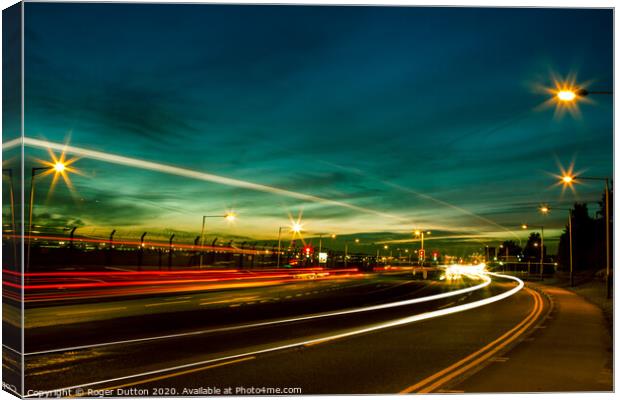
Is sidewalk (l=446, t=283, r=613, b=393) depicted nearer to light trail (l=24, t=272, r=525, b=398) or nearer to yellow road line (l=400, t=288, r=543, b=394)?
yellow road line (l=400, t=288, r=543, b=394)

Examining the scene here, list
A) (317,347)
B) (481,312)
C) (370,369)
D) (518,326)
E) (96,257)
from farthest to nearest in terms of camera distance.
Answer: (96,257), (481,312), (518,326), (317,347), (370,369)

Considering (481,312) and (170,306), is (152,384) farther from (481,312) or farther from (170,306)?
(481,312)

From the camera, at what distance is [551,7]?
11.9 metres

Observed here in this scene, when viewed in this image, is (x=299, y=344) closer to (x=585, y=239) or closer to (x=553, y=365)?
(x=553, y=365)

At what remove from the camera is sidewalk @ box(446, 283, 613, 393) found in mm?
10703

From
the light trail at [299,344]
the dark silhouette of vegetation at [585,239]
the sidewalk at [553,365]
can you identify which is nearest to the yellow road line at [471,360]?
the sidewalk at [553,365]

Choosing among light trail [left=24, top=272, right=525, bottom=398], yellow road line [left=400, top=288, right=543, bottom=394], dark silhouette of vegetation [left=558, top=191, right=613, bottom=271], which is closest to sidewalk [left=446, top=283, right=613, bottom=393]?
yellow road line [left=400, top=288, right=543, bottom=394]

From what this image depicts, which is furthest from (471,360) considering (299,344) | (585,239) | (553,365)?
(585,239)

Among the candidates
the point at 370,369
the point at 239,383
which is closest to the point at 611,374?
the point at 370,369

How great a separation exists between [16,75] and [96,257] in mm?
50491

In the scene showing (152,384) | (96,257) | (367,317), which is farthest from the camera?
(96,257)

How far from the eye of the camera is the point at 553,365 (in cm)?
1252

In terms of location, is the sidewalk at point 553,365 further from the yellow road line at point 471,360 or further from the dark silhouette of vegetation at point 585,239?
the dark silhouette of vegetation at point 585,239

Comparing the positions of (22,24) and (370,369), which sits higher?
(22,24)
